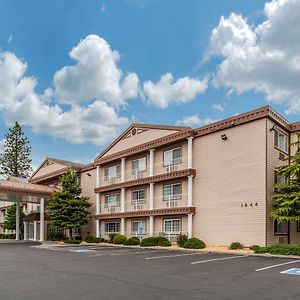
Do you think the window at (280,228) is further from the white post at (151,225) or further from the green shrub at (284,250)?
the white post at (151,225)

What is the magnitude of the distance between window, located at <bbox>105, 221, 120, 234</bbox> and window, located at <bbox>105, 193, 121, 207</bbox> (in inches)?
68.9

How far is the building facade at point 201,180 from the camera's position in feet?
77.1

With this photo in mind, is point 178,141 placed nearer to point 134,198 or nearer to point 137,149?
point 137,149

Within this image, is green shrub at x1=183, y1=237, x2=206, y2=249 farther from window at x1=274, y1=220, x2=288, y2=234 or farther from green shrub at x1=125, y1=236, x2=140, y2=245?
green shrub at x1=125, y1=236, x2=140, y2=245

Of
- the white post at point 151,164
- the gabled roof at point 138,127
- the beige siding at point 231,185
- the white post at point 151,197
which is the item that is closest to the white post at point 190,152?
the beige siding at point 231,185

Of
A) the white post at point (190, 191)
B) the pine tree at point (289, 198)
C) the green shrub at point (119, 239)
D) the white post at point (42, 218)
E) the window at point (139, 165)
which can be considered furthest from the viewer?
the white post at point (42, 218)

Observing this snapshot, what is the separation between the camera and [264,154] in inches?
912

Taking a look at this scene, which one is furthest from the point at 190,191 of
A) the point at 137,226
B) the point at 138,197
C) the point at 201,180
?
the point at 137,226

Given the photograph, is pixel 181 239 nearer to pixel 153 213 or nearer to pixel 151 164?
pixel 153 213

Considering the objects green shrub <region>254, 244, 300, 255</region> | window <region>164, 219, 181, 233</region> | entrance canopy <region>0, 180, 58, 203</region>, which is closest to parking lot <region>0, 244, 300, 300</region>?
green shrub <region>254, 244, 300, 255</region>

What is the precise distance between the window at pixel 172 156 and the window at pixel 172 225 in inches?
175

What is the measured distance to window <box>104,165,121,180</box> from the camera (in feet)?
117

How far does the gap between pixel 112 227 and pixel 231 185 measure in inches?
576

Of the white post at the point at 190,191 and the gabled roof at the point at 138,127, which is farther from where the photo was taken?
the gabled roof at the point at 138,127
